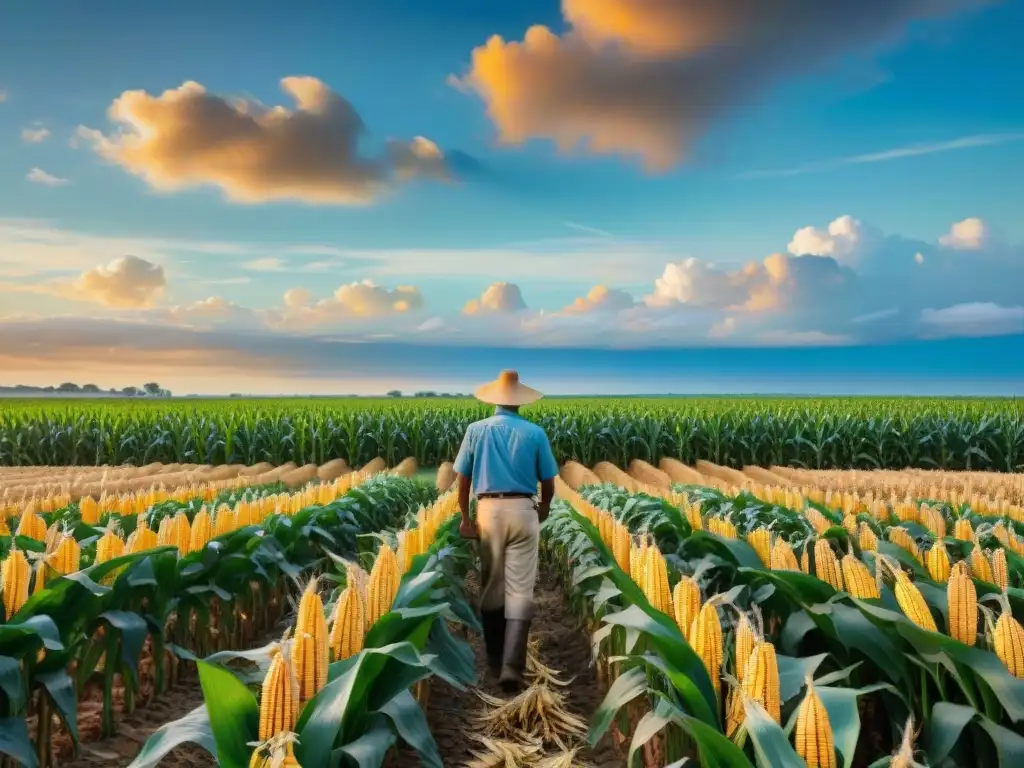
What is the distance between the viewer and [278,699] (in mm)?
2361

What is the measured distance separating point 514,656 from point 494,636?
53 cm

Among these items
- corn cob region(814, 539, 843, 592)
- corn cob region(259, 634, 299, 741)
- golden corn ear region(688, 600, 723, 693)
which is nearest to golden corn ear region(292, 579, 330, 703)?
corn cob region(259, 634, 299, 741)

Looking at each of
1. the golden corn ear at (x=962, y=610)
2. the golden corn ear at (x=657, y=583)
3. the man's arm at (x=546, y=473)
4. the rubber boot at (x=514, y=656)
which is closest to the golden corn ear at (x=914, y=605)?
the golden corn ear at (x=962, y=610)

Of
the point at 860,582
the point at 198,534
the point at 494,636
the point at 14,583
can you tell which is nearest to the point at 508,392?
the point at 494,636

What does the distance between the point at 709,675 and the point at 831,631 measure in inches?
43.4

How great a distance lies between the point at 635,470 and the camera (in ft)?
75.9

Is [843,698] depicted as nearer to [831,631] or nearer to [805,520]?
[831,631]

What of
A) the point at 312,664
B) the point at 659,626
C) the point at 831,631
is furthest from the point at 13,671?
the point at 831,631

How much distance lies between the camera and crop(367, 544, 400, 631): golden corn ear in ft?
11.8

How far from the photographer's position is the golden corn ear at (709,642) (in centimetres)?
302

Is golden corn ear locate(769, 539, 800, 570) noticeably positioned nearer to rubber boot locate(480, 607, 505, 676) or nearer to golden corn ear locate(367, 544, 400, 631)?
golden corn ear locate(367, 544, 400, 631)

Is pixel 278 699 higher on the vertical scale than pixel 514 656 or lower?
higher

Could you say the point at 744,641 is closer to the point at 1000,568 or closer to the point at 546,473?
the point at 1000,568

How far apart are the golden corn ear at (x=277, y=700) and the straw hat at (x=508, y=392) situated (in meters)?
3.96
